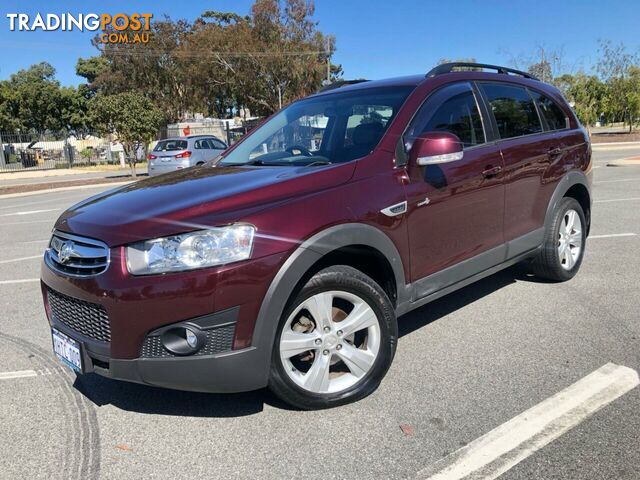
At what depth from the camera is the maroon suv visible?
8.60 ft

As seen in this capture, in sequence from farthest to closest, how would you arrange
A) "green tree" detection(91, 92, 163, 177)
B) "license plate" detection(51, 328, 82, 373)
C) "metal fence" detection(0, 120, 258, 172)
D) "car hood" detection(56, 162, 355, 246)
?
1. "metal fence" detection(0, 120, 258, 172)
2. "green tree" detection(91, 92, 163, 177)
3. "license plate" detection(51, 328, 82, 373)
4. "car hood" detection(56, 162, 355, 246)

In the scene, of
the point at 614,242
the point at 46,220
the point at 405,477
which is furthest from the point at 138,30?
the point at 405,477

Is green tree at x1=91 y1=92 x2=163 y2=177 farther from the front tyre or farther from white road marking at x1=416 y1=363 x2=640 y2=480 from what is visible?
white road marking at x1=416 y1=363 x2=640 y2=480

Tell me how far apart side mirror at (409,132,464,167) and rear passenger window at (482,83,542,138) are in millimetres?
1094

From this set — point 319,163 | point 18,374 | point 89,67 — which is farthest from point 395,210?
point 89,67

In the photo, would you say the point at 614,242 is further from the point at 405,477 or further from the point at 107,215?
the point at 107,215

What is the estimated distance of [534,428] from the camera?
112 inches

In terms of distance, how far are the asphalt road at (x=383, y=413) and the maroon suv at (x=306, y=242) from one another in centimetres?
28

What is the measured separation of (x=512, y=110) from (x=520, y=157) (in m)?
0.46

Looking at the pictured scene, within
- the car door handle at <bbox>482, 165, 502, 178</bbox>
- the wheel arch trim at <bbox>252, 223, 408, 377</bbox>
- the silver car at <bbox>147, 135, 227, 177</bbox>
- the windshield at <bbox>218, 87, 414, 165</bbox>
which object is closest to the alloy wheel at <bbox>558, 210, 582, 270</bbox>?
the car door handle at <bbox>482, 165, 502, 178</bbox>

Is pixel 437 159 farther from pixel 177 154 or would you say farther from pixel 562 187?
pixel 177 154

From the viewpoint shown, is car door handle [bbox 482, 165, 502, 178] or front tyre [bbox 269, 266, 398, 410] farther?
car door handle [bbox 482, 165, 502, 178]

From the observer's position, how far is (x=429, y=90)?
12.5ft

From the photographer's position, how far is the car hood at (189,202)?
Result: 2660 mm
